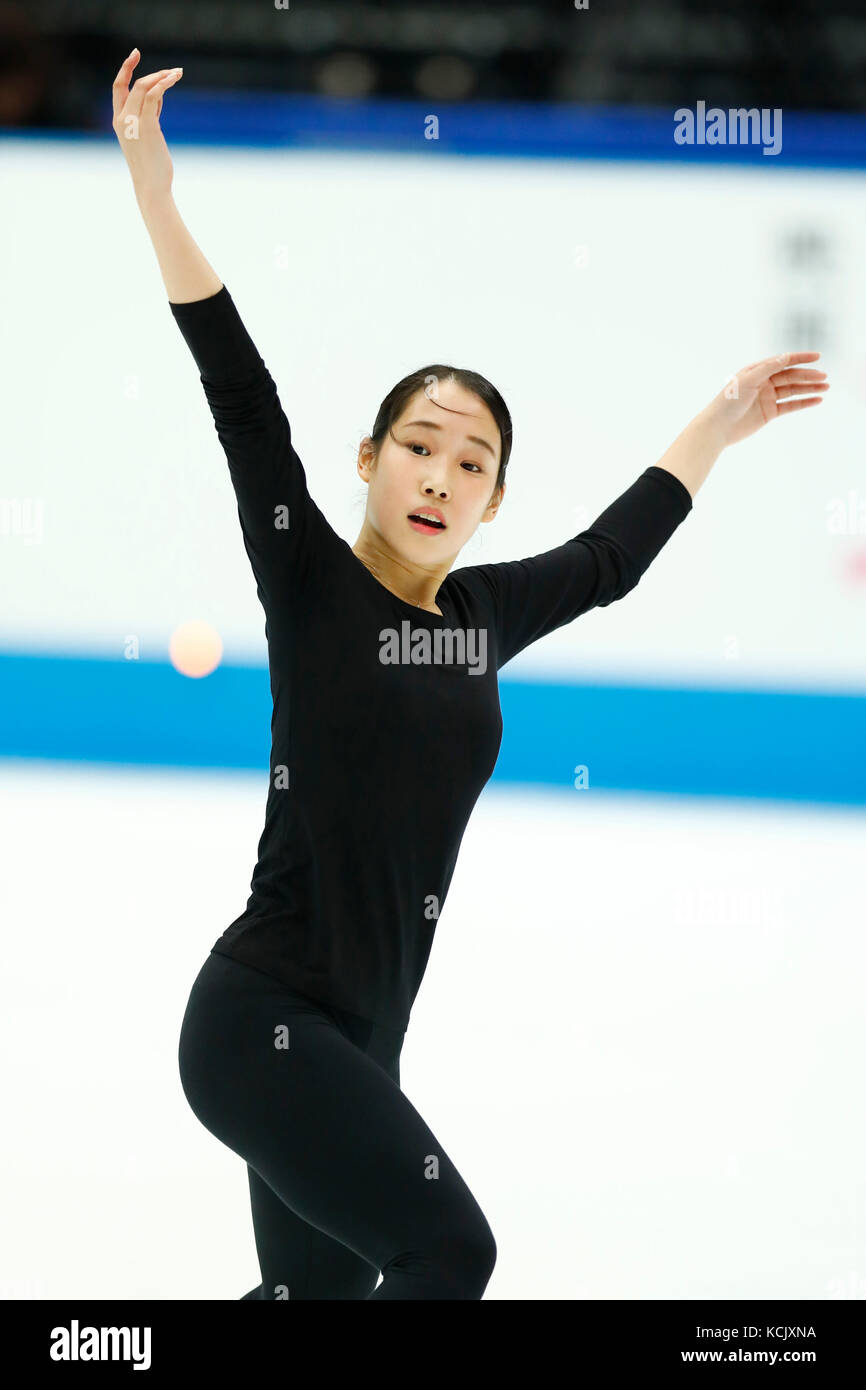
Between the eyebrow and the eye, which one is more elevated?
the eyebrow

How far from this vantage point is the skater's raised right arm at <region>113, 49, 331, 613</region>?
56.1 inches

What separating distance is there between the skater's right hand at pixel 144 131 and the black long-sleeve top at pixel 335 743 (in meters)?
0.14

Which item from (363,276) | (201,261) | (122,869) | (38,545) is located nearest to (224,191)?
(363,276)

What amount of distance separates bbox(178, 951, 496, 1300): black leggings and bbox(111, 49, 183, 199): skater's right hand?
0.80 m

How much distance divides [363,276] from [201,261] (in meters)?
2.67

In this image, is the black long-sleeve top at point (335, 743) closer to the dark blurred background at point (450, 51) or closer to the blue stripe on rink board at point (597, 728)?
the blue stripe on rink board at point (597, 728)

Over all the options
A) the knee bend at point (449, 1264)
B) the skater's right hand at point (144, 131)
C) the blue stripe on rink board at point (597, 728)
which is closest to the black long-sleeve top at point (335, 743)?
the skater's right hand at point (144, 131)

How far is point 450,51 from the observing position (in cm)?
441

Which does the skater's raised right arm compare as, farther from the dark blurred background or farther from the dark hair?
the dark blurred background

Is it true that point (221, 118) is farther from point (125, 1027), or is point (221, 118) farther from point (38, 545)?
point (125, 1027)

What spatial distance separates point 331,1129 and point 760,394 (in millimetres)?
1236

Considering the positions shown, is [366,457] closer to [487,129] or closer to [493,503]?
[493,503]

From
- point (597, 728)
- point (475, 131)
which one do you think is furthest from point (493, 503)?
point (475, 131)

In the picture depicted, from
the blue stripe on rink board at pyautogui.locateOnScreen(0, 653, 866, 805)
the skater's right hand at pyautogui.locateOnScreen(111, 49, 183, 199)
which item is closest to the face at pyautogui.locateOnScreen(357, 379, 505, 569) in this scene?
the skater's right hand at pyautogui.locateOnScreen(111, 49, 183, 199)
